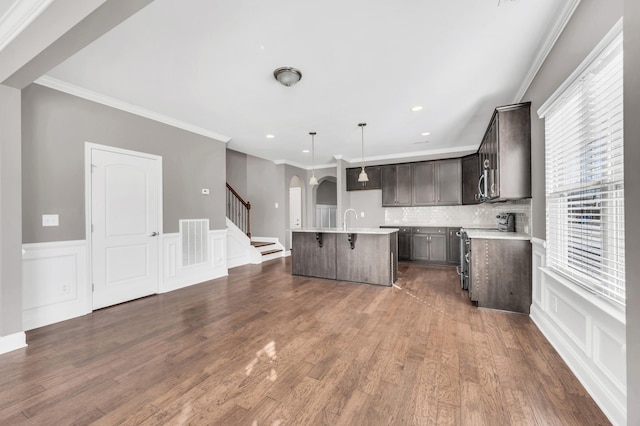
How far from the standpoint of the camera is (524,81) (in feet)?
10.2

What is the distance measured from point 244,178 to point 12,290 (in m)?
5.38

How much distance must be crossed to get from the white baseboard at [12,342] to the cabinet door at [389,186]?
630 centimetres

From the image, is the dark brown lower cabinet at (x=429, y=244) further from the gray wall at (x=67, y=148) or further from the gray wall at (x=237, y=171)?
the gray wall at (x=67, y=148)

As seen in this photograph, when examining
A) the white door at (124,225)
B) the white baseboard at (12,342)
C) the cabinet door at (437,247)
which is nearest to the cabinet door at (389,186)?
the cabinet door at (437,247)

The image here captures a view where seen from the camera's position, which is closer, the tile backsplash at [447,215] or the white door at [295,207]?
the tile backsplash at [447,215]

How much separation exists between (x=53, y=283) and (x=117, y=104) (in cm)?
234

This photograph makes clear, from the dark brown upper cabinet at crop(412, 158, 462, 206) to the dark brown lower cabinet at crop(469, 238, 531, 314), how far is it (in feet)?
9.83

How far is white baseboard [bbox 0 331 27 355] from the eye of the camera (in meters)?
2.38

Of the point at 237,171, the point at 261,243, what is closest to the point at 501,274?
the point at 261,243

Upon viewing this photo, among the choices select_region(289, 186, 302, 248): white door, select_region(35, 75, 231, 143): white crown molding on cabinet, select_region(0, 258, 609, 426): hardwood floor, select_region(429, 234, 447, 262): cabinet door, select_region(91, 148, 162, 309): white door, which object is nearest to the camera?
select_region(0, 258, 609, 426): hardwood floor

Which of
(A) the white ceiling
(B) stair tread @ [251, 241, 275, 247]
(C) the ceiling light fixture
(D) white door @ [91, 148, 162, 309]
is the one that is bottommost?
(B) stair tread @ [251, 241, 275, 247]

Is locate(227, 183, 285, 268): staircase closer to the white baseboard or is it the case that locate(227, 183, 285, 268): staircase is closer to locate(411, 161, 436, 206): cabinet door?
the white baseboard

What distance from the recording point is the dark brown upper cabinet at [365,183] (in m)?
6.89

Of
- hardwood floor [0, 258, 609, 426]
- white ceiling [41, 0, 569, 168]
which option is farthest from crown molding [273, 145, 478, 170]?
hardwood floor [0, 258, 609, 426]
